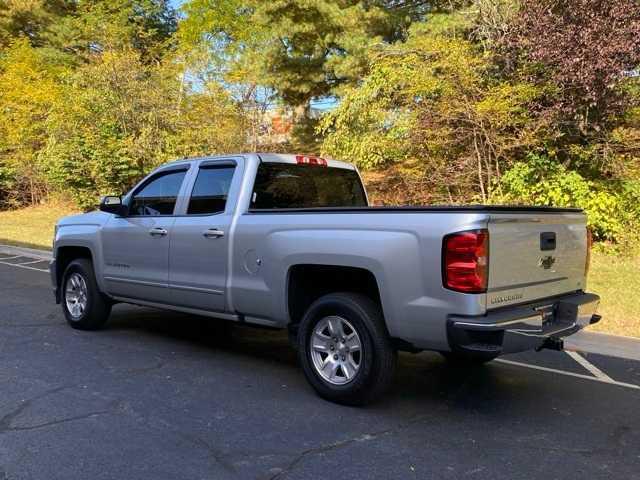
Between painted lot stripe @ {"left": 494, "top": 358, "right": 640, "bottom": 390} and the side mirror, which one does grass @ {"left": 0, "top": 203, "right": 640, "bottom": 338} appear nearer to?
painted lot stripe @ {"left": 494, "top": 358, "right": 640, "bottom": 390}

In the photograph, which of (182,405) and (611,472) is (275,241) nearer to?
(182,405)

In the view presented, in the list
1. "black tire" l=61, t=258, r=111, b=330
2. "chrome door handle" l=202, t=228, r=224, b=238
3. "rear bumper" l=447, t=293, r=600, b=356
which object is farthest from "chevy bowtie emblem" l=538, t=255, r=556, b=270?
"black tire" l=61, t=258, r=111, b=330

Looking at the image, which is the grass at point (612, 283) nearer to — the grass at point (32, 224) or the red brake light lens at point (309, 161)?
the grass at point (32, 224)

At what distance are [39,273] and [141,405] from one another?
27.5 feet

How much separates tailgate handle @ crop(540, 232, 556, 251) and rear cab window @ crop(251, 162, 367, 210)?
2.29 meters

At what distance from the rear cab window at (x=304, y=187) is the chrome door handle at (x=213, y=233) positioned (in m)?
0.35

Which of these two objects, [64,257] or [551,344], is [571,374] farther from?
[64,257]

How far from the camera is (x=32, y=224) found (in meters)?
21.7

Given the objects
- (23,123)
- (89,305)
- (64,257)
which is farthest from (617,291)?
(23,123)

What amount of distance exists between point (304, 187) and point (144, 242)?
5.55 ft

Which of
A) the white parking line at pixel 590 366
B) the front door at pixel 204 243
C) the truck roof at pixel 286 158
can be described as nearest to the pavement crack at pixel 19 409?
the front door at pixel 204 243

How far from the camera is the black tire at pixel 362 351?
4414 mm

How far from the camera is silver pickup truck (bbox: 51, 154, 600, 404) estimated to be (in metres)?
4.04

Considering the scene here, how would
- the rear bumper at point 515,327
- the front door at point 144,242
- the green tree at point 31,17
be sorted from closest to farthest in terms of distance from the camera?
1. the rear bumper at point 515,327
2. the front door at point 144,242
3. the green tree at point 31,17
